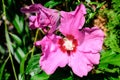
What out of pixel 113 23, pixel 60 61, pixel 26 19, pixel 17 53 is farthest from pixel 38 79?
pixel 26 19

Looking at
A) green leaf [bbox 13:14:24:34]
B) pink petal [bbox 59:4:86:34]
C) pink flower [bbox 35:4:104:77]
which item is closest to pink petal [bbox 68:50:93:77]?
pink flower [bbox 35:4:104:77]

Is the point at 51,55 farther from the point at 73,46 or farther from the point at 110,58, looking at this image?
the point at 110,58

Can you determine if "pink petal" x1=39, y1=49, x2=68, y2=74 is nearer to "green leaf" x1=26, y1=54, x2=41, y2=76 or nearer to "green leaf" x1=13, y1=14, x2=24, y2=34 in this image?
"green leaf" x1=26, y1=54, x2=41, y2=76

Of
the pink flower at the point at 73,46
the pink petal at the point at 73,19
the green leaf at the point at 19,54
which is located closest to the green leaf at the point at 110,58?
the pink flower at the point at 73,46

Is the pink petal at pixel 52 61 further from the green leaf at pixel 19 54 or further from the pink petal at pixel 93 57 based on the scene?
the green leaf at pixel 19 54

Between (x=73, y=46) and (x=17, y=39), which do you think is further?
(x=17, y=39)

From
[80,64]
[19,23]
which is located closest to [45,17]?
[80,64]

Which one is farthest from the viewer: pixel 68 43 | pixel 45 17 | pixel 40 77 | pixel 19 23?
pixel 19 23

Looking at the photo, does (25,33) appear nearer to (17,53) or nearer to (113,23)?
(17,53)
